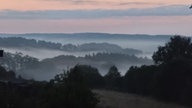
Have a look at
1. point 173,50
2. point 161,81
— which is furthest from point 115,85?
point 173,50

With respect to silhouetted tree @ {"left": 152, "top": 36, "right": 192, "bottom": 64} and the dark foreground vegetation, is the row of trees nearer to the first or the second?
the dark foreground vegetation

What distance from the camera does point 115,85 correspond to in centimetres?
5788

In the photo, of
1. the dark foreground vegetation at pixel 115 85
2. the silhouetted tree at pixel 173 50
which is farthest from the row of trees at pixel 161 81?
the silhouetted tree at pixel 173 50

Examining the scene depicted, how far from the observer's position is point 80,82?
69.4ft

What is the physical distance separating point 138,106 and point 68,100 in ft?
57.1

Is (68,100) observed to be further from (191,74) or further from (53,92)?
(191,74)

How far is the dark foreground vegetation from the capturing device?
791 inches

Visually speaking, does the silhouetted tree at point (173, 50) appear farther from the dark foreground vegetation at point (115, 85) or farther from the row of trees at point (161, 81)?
the row of trees at point (161, 81)

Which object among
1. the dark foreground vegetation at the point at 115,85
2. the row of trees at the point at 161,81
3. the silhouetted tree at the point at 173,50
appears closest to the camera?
the dark foreground vegetation at the point at 115,85

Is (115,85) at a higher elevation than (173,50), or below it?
below

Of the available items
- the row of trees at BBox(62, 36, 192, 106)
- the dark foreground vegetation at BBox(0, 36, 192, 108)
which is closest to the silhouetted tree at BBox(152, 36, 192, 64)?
the dark foreground vegetation at BBox(0, 36, 192, 108)

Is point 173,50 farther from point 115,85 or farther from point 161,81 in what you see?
point 161,81

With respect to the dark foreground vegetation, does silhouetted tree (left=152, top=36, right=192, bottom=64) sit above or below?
above

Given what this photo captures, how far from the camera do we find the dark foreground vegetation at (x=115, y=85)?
791 inches
